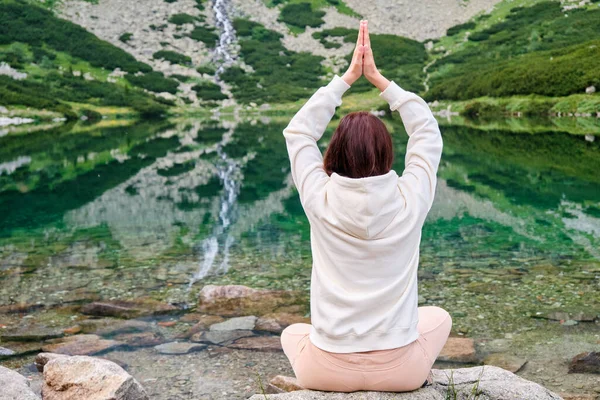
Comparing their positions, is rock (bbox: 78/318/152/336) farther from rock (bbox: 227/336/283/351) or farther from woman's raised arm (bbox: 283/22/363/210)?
woman's raised arm (bbox: 283/22/363/210)

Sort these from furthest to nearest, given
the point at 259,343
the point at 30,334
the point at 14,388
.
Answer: the point at 30,334 → the point at 259,343 → the point at 14,388

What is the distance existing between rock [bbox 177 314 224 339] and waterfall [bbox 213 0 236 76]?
93878mm

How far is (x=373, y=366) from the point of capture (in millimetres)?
4191

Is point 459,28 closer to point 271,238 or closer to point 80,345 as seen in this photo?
point 271,238

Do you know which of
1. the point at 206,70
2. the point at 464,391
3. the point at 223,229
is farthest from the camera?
the point at 206,70

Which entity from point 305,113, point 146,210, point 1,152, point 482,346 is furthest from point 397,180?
point 1,152

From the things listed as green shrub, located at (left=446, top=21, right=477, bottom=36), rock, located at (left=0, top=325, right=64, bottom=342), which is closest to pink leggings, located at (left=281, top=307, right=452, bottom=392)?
rock, located at (left=0, top=325, right=64, bottom=342)

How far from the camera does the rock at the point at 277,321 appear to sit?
8.97 meters

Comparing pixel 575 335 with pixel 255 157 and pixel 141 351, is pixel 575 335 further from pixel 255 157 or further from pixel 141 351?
pixel 255 157

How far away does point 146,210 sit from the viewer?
64.3 ft

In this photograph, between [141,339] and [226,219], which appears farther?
[226,219]

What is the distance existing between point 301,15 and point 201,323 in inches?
4480

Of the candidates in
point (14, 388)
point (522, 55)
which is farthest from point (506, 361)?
point (522, 55)

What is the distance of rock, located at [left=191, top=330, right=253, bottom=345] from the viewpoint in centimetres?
849
